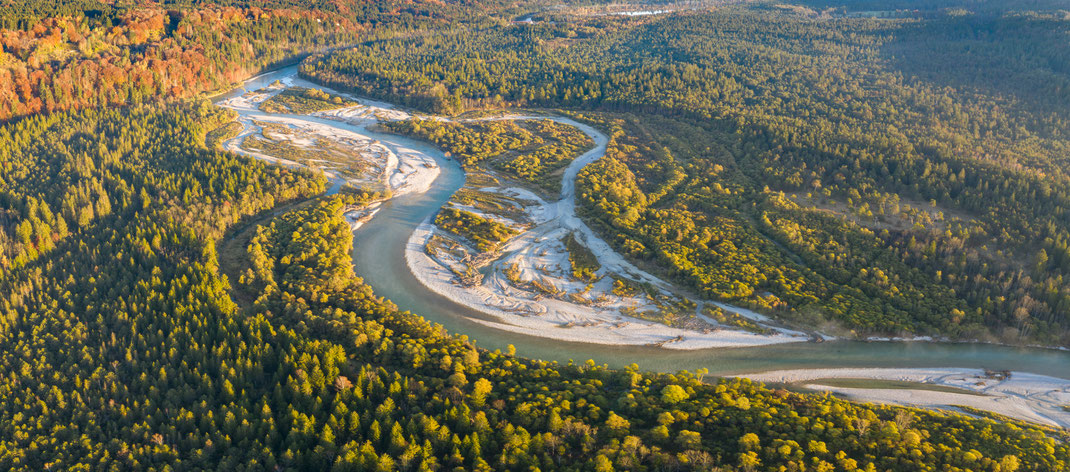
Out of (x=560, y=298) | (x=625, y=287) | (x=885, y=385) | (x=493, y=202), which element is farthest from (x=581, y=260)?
(x=885, y=385)

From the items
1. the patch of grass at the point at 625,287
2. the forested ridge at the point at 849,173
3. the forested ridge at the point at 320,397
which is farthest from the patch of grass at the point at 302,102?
the patch of grass at the point at 625,287

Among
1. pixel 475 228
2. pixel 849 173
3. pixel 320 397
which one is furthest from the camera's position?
pixel 849 173

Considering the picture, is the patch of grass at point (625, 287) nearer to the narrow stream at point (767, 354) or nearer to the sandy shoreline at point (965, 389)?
the narrow stream at point (767, 354)

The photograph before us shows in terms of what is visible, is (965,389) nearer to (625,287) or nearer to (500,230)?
(625,287)

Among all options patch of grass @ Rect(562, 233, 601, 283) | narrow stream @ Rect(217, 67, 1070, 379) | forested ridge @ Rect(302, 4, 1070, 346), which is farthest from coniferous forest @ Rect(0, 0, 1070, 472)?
patch of grass @ Rect(562, 233, 601, 283)

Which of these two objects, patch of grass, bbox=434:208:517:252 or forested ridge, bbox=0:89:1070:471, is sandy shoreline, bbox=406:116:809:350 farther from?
forested ridge, bbox=0:89:1070:471

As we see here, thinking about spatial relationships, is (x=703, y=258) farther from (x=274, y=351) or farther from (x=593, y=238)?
(x=274, y=351)

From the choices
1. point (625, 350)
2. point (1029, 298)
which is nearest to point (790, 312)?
point (625, 350)
